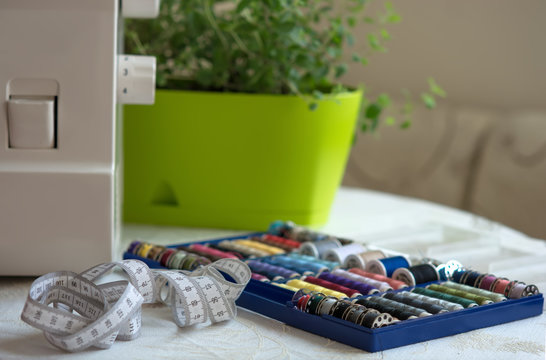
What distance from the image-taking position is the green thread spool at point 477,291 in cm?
67

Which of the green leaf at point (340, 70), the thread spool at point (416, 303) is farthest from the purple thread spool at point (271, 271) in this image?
the green leaf at point (340, 70)

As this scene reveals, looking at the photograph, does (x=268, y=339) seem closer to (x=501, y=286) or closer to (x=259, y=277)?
(x=259, y=277)

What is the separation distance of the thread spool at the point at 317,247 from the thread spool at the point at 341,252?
1 cm

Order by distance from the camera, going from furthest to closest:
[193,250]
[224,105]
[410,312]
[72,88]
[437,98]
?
[437,98] < [224,105] < [193,250] < [72,88] < [410,312]

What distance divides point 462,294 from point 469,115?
116 cm

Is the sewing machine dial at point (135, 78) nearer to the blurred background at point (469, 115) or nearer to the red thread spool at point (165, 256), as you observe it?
the red thread spool at point (165, 256)

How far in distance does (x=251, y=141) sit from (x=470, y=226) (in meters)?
0.34

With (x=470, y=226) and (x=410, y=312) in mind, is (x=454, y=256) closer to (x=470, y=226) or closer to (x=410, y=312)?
(x=470, y=226)

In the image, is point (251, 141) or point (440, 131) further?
point (440, 131)

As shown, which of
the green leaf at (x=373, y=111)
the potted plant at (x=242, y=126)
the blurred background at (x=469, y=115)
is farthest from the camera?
the blurred background at (x=469, y=115)

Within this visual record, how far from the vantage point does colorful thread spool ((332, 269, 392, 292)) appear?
0.70 metres

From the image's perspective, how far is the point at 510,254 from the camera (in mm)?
908

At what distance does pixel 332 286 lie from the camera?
2.31 feet

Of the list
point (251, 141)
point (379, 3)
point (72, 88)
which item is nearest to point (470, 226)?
point (251, 141)
